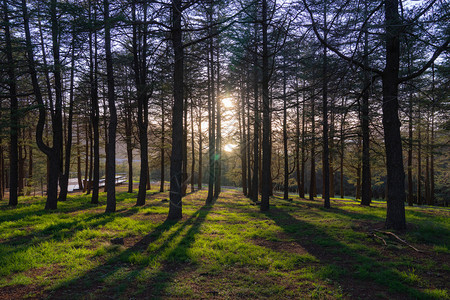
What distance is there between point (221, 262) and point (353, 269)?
8.30ft

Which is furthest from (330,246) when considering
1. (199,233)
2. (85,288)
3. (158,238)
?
(85,288)

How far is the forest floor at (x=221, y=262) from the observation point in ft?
11.4

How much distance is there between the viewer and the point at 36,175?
2020 cm

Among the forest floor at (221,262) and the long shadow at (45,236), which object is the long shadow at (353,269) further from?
the long shadow at (45,236)

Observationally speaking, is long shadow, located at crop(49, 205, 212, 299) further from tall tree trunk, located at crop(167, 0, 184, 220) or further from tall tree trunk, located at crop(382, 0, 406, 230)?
tall tree trunk, located at crop(382, 0, 406, 230)

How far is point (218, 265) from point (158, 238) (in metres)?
2.34

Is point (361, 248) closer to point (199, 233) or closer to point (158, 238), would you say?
point (199, 233)

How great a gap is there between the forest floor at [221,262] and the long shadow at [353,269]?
0.06ft

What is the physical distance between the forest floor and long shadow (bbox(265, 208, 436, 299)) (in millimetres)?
17

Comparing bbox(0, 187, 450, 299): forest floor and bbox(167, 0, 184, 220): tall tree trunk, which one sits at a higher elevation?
bbox(167, 0, 184, 220): tall tree trunk

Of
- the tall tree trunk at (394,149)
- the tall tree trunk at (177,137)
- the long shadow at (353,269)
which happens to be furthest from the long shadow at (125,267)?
the tall tree trunk at (394,149)

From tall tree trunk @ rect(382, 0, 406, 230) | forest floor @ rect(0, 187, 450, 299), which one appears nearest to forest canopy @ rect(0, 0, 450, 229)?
tall tree trunk @ rect(382, 0, 406, 230)

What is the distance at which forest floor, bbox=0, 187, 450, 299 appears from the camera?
11.4ft

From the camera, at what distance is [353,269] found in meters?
4.25
